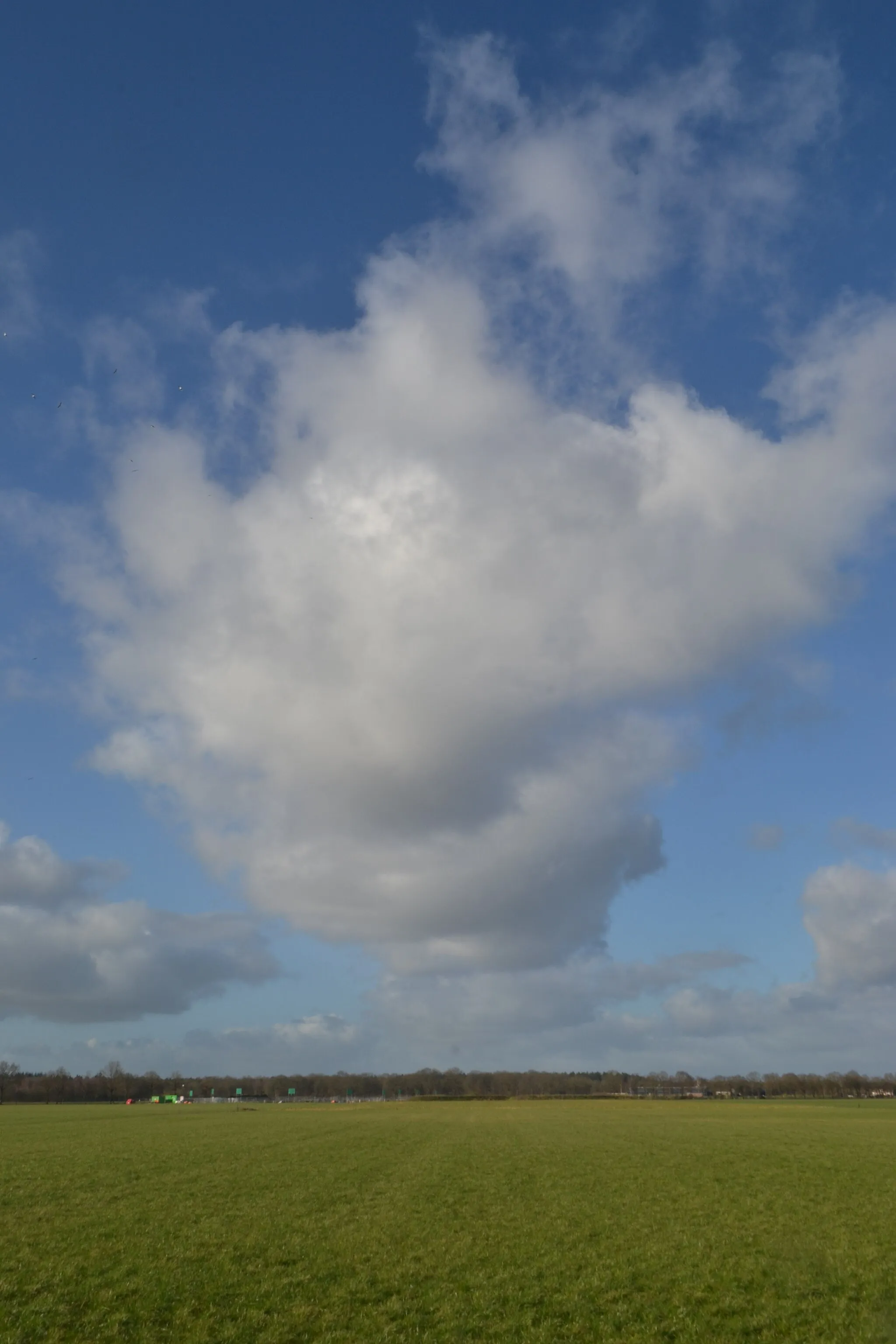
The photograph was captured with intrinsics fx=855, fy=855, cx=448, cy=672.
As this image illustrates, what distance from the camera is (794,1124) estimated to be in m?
97.6

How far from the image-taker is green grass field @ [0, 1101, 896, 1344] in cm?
1989

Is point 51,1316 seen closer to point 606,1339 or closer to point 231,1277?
point 231,1277

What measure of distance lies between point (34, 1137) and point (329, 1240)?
59969 millimetres

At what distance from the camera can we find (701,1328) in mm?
19672

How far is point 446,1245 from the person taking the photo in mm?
27781

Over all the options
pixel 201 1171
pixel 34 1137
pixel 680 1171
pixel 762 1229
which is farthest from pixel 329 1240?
pixel 34 1137

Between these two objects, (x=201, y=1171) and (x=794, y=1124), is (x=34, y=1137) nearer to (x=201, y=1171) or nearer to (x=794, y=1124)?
(x=201, y=1171)

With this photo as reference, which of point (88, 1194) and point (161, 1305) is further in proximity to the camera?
point (88, 1194)

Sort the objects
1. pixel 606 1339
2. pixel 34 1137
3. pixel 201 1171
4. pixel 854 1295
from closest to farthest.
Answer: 1. pixel 606 1339
2. pixel 854 1295
3. pixel 201 1171
4. pixel 34 1137

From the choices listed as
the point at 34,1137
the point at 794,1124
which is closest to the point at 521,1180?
the point at 34,1137

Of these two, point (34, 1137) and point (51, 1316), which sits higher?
point (51, 1316)

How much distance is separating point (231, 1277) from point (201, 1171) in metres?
27.2

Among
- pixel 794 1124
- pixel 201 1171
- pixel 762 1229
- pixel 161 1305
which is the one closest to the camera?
pixel 161 1305

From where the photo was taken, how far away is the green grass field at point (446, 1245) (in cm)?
1989
